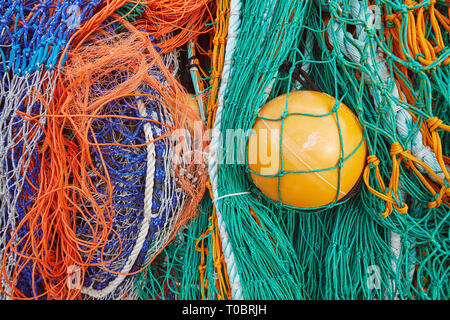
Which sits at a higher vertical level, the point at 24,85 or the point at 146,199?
the point at 24,85

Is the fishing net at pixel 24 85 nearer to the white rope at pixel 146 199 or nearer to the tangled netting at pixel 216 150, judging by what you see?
the tangled netting at pixel 216 150

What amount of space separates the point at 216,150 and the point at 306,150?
336 millimetres

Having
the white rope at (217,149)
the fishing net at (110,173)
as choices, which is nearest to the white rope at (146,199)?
the fishing net at (110,173)

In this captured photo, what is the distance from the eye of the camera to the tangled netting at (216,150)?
47.5 inches

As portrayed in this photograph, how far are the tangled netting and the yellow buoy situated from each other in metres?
0.06

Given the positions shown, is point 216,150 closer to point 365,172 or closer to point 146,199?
point 146,199

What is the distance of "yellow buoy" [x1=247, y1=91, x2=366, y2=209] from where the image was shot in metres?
1.11

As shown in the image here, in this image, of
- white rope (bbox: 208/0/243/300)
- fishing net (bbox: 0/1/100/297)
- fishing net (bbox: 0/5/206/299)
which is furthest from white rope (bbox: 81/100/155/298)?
fishing net (bbox: 0/1/100/297)

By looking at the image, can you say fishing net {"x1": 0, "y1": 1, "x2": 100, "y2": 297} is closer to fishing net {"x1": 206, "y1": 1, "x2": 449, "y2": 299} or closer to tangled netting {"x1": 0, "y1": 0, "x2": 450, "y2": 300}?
tangled netting {"x1": 0, "y1": 0, "x2": 450, "y2": 300}

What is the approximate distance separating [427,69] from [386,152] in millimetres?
305

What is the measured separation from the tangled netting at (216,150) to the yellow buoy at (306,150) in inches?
2.3

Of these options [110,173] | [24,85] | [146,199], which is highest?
[24,85]

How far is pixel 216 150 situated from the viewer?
127cm

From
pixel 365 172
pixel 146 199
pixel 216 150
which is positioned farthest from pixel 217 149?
pixel 365 172
